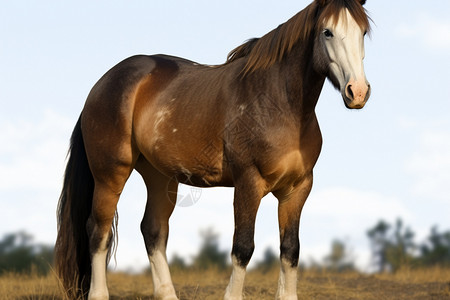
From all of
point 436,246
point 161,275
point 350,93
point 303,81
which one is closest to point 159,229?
point 161,275

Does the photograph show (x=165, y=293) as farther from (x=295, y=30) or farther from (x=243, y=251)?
(x=295, y=30)

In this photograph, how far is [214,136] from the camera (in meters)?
5.47

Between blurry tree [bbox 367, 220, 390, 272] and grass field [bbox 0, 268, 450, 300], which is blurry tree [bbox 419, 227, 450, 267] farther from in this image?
grass field [bbox 0, 268, 450, 300]

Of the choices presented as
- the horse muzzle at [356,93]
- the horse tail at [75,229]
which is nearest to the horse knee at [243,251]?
the horse muzzle at [356,93]

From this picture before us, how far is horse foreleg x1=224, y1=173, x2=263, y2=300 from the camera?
5066 millimetres

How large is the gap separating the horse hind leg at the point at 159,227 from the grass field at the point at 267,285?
1.44 feet

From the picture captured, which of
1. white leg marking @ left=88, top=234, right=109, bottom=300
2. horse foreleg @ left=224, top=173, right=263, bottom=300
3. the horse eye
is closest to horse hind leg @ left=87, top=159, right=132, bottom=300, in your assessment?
white leg marking @ left=88, top=234, right=109, bottom=300

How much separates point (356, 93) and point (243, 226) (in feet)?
4.75

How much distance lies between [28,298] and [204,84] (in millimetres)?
3105

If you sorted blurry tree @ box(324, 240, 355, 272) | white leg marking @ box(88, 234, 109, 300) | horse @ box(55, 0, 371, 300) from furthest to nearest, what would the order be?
blurry tree @ box(324, 240, 355, 272)
white leg marking @ box(88, 234, 109, 300)
horse @ box(55, 0, 371, 300)

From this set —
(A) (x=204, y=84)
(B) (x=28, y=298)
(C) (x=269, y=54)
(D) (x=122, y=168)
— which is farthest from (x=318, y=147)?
(B) (x=28, y=298)

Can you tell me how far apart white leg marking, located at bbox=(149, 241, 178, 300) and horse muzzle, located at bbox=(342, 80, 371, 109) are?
9.25 ft

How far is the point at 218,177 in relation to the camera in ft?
18.2

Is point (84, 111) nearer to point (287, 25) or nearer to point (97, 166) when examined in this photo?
point (97, 166)
